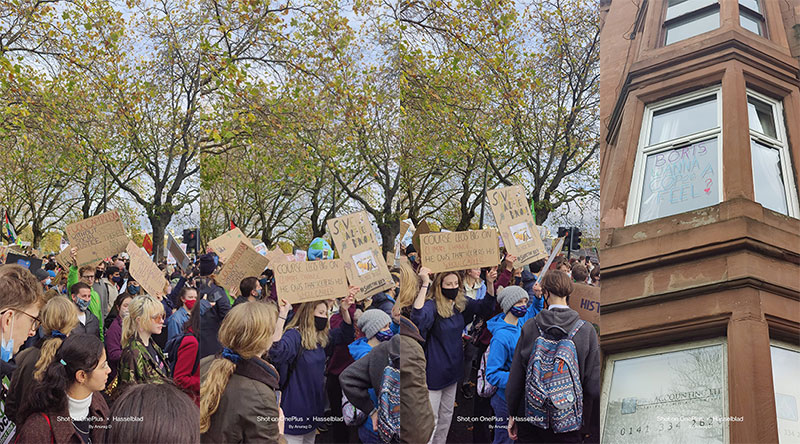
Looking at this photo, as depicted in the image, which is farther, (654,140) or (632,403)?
(654,140)

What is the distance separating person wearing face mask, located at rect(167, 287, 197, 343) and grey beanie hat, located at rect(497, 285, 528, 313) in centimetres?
299

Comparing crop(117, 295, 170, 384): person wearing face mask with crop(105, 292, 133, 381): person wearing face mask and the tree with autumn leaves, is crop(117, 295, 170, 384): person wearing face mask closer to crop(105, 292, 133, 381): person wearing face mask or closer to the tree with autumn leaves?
crop(105, 292, 133, 381): person wearing face mask

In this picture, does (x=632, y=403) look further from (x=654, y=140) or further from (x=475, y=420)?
(x=654, y=140)

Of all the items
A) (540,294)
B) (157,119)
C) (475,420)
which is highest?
(157,119)

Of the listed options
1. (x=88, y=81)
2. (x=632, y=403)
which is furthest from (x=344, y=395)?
(x=88, y=81)

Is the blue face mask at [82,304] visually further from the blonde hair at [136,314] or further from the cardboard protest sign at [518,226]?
the cardboard protest sign at [518,226]

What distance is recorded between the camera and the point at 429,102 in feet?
11.1

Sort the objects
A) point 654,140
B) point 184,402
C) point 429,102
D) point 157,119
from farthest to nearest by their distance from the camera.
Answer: point 157,119 → point 654,140 → point 429,102 → point 184,402

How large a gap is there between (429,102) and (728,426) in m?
2.40

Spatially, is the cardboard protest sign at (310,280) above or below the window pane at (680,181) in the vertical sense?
below

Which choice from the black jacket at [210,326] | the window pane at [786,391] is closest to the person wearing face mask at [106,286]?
the black jacket at [210,326]

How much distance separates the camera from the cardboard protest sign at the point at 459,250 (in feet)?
10.5

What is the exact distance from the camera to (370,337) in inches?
128

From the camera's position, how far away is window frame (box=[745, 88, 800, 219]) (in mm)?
3771
